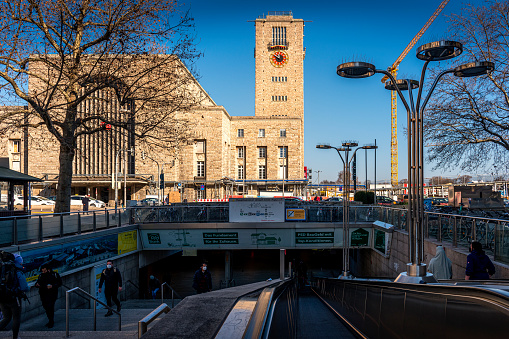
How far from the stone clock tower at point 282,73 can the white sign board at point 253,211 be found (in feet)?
211

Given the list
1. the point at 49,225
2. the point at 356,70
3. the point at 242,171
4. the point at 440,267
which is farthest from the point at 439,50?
the point at 242,171

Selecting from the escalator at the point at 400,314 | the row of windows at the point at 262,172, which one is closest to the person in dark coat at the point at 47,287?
the escalator at the point at 400,314

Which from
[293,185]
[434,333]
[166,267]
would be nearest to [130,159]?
[293,185]

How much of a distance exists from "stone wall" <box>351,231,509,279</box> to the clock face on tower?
6316cm

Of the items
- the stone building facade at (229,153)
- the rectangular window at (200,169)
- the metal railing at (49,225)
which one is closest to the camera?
the metal railing at (49,225)

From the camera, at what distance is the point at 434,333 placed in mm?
3121

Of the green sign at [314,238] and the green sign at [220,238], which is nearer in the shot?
the green sign at [220,238]

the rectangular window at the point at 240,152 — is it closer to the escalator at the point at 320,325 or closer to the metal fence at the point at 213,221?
the metal fence at the point at 213,221

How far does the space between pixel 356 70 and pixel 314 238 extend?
1775cm

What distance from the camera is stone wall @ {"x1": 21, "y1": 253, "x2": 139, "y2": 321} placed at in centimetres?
1254

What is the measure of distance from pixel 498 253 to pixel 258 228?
1509 centimetres

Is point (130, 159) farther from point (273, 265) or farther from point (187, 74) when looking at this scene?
point (187, 74)

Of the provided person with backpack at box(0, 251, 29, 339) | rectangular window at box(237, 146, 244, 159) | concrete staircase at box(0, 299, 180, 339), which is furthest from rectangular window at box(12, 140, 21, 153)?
person with backpack at box(0, 251, 29, 339)

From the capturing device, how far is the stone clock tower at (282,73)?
87.7 m
